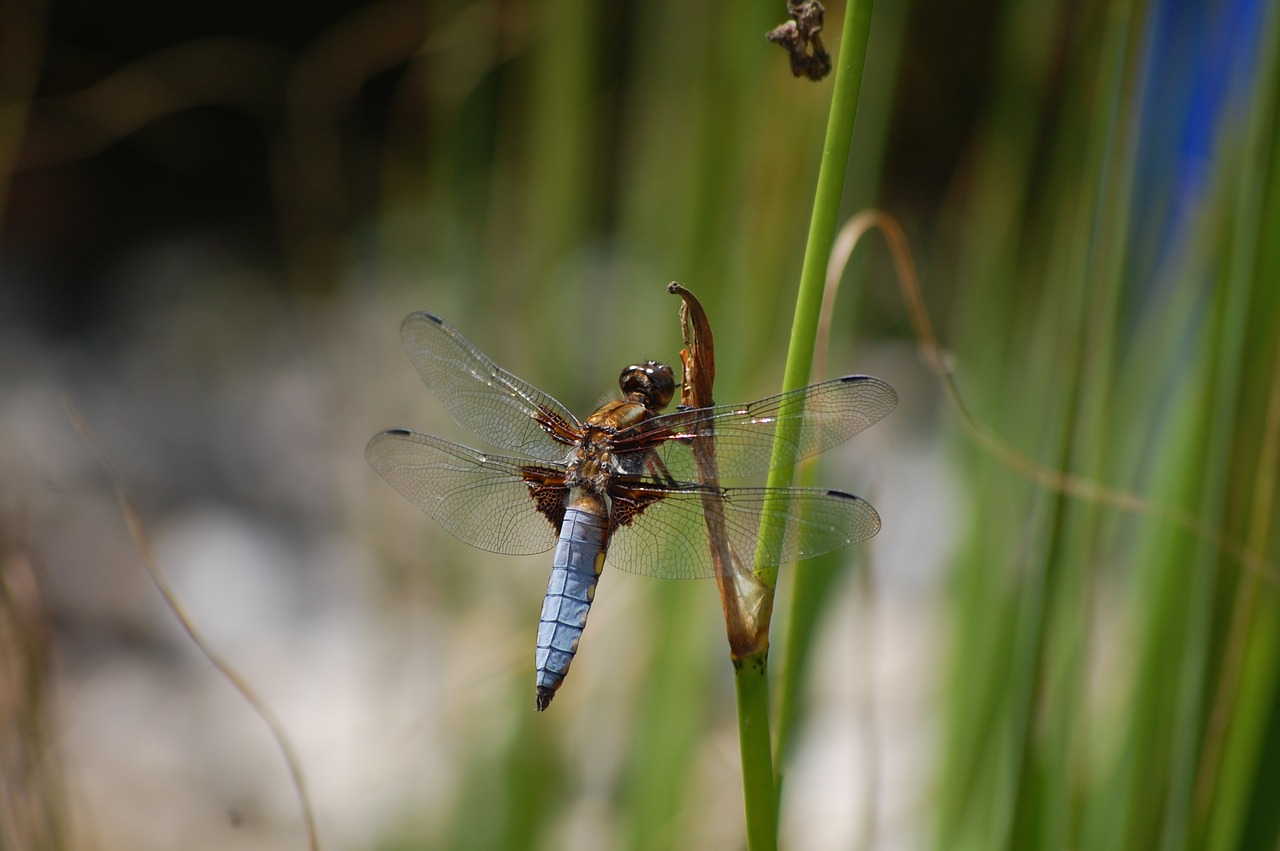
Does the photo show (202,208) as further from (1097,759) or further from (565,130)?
(1097,759)

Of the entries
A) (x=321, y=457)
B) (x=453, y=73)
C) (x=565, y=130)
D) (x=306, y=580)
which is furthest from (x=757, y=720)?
(x=321, y=457)

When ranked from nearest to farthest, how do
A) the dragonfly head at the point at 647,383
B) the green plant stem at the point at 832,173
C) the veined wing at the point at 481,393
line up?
the green plant stem at the point at 832,173 < the dragonfly head at the point at 647,383 < the veined wing at the point at 481,393

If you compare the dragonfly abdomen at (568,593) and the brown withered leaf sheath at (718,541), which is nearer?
the brown withered leaf sheath at (718,541)

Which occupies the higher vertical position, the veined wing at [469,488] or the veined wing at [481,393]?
the veined wing at [481,393]

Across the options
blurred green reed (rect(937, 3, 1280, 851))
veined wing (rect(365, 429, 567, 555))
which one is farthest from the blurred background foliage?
veined wing (rect(365, 429, 567, 555))

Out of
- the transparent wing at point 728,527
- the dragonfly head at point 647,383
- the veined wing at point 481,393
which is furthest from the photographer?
the veined wing at point 481,393

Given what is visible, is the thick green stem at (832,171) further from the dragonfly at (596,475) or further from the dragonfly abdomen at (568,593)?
the dragonfly abdomen at (568,593)

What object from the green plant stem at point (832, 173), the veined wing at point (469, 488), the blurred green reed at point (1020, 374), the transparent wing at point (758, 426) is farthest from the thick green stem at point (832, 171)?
the veined wing at point (469, 488)

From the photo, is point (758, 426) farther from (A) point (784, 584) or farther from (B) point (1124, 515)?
(A) point (784, 584)
